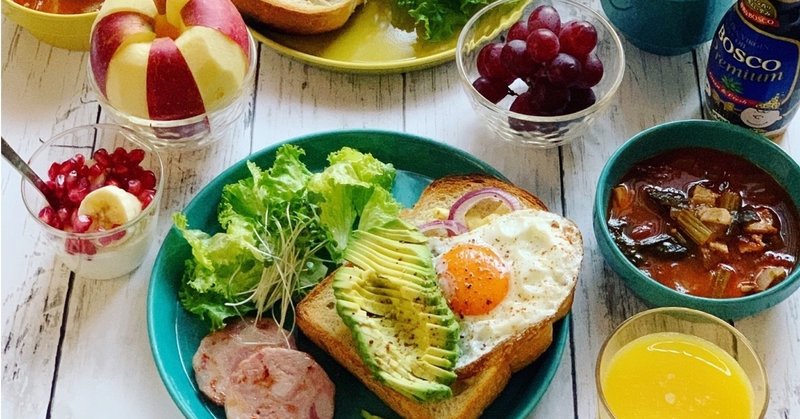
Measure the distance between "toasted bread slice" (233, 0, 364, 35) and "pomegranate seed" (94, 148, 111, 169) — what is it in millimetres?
645

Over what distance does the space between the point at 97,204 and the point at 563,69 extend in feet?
4.01

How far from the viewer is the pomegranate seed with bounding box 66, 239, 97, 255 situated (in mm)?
Answer: 2160

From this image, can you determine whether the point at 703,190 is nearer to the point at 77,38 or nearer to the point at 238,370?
the point at 238,370

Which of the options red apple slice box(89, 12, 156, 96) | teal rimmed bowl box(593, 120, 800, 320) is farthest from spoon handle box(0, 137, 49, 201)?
teal rimmed bowl box(593, 120, 800, 320)

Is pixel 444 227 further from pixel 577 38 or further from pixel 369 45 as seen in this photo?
pixel 369 45

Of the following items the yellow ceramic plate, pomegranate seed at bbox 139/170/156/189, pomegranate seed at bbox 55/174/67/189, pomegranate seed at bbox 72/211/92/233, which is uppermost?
the yellow ceramic plate

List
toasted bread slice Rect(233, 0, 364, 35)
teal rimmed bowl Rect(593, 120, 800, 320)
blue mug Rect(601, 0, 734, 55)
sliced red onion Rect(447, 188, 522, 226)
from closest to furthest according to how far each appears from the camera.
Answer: teal rimmed bowl Rect(593, 120, 800, 320) < sliced red onion Rect(447, 188, 522, 226) < blue mug Rect(601, 0, 734, 55) < toasted bread slice Rect(233, 0, 364, 35)

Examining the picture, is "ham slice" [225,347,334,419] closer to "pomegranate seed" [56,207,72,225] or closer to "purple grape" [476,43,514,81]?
"pomegranate seed" [56,207,72,225]

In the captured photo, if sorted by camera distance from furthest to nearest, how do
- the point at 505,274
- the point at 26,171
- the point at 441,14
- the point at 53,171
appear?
the point at 441,14, the point at 53,171, the point at 26,171, the point at 505,274

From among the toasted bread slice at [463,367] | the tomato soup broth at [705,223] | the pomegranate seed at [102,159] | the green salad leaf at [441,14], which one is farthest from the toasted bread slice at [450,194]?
the pomegranate seed at [102,159]

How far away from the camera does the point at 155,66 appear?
227 centimetres

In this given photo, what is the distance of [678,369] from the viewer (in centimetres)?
187

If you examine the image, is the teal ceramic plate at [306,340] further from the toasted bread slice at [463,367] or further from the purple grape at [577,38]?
the purple grape at [577,38]

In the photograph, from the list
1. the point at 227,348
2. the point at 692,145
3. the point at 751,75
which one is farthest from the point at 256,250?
the point at 751,75
